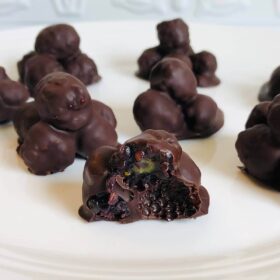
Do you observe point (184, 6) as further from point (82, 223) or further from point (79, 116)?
point (82, 223)

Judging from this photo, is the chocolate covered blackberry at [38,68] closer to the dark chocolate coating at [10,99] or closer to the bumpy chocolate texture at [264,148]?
the dark chocolate coating at [10,99]

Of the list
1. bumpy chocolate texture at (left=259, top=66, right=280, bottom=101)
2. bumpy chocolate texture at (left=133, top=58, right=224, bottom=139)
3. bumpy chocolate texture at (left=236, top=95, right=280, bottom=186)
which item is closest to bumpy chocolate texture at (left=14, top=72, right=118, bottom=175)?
bumpy chocolate texture at (left=133, top=58, right=224, bottom=139)

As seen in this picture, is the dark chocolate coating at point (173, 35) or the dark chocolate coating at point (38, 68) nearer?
the dark chocolate coating at point (38, 68)

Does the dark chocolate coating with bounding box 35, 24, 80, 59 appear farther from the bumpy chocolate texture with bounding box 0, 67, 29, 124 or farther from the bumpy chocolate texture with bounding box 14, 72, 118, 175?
the bumpy chocolate texture with bounding box 14, 72, 118, 175

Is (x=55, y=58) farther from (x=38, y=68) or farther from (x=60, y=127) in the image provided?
(x=60, y=127)

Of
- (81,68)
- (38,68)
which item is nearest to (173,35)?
(81,68)

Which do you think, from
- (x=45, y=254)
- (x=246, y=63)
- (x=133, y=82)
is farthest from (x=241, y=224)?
(x=246, y=63)

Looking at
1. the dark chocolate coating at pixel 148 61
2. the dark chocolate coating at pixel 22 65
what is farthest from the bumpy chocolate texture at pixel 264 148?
the dark chocolate coating at pixel 22 65
